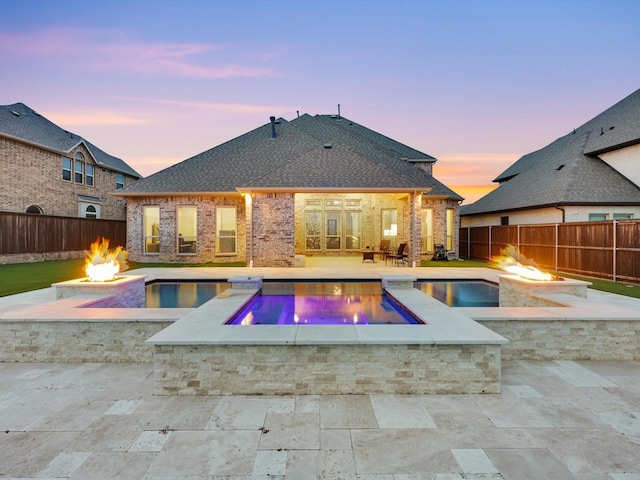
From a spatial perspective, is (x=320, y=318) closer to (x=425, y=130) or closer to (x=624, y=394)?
(x=624, y=394)

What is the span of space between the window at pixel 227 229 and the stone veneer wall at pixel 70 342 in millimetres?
11500

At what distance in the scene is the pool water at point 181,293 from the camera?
7.80 meters

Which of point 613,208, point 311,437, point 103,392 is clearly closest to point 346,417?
point 311,437

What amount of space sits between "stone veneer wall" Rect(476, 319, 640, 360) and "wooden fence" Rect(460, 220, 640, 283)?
19.5 feet

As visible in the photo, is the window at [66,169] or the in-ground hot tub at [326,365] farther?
the window at [66,169]

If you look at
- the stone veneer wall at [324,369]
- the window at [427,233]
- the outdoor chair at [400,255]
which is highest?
the window at [427,233]

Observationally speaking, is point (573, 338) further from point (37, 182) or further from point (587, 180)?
point (37, 182)

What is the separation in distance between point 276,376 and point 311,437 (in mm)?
966

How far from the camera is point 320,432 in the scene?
289cm

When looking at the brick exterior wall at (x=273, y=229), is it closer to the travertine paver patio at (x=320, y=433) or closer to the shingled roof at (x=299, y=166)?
the shingled roof at (x=299, y=166)

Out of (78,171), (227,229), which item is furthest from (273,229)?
(78,171)

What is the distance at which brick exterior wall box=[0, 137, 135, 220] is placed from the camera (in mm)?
17094

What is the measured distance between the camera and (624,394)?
12.0 ft

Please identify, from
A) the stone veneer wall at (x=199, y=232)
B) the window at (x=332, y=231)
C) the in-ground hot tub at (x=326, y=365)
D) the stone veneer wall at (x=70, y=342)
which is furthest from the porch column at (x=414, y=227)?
the stone veneer wall at (x=70, y=342)
